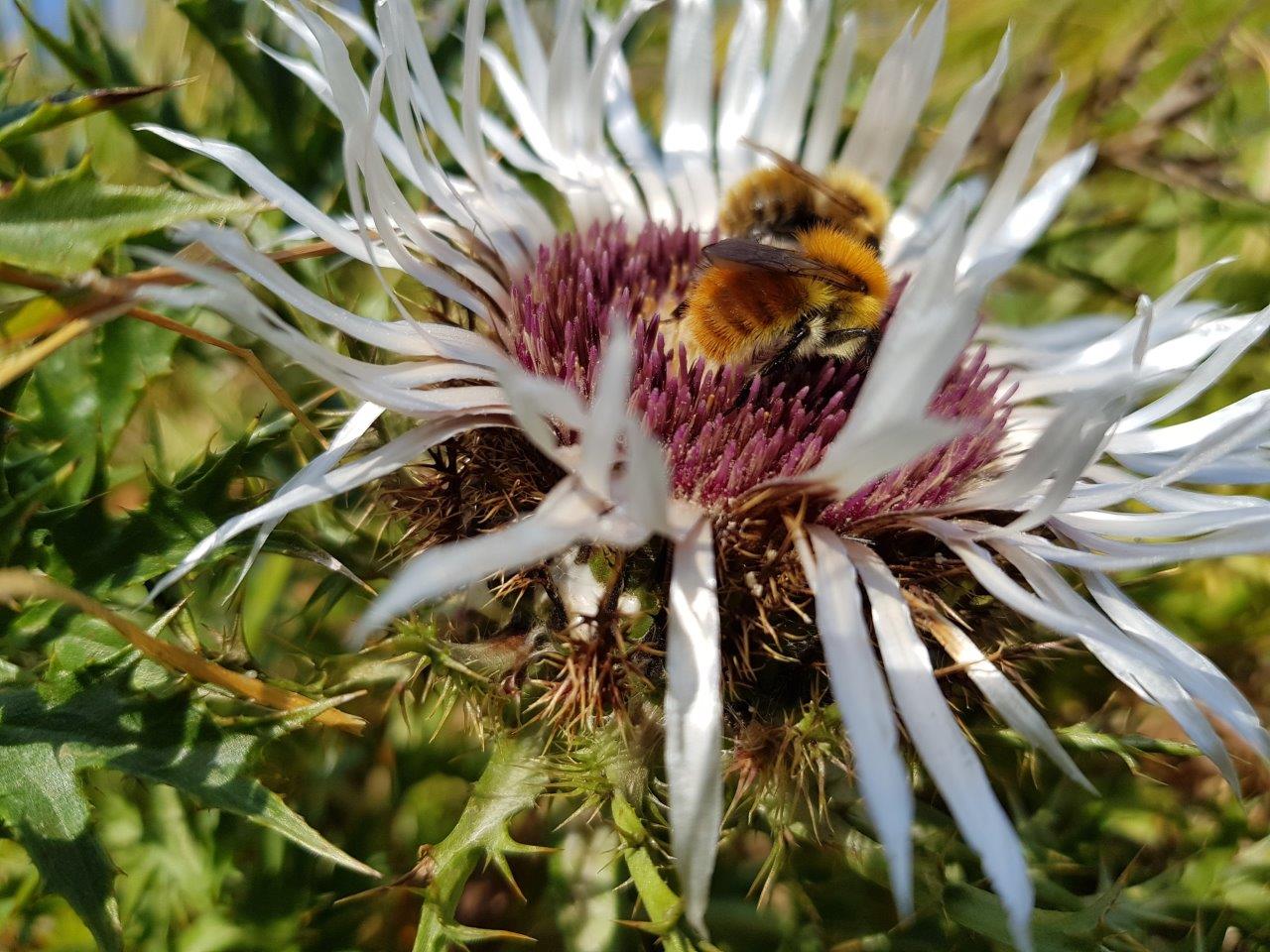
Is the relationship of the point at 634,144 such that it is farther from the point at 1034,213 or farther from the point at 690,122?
the point at 1034,213

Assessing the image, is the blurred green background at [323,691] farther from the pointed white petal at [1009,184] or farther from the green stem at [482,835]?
the pointed white petal at [1009,184]

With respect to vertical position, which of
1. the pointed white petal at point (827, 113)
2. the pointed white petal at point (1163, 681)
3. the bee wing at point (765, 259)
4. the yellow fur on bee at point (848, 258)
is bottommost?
the pointed white petal at point (1163, 681)

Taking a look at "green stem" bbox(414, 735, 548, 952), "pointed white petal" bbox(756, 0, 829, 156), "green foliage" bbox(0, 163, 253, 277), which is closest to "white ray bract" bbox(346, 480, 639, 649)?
"green stem" bbox(414, 735, 548, 952)

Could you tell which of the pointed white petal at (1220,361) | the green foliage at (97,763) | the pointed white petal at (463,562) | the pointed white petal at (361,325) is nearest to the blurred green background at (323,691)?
the green foliage at (97,763)

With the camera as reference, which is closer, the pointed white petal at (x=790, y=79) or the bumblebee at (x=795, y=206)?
the bumblebee at (x=795, y=206)

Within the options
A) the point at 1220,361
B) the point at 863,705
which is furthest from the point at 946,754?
the point at 1220,361

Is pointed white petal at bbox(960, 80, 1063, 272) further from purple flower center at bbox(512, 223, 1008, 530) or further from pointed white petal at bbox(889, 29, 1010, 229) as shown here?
purple flower center at bbox(512, 223, 1008, 530)
